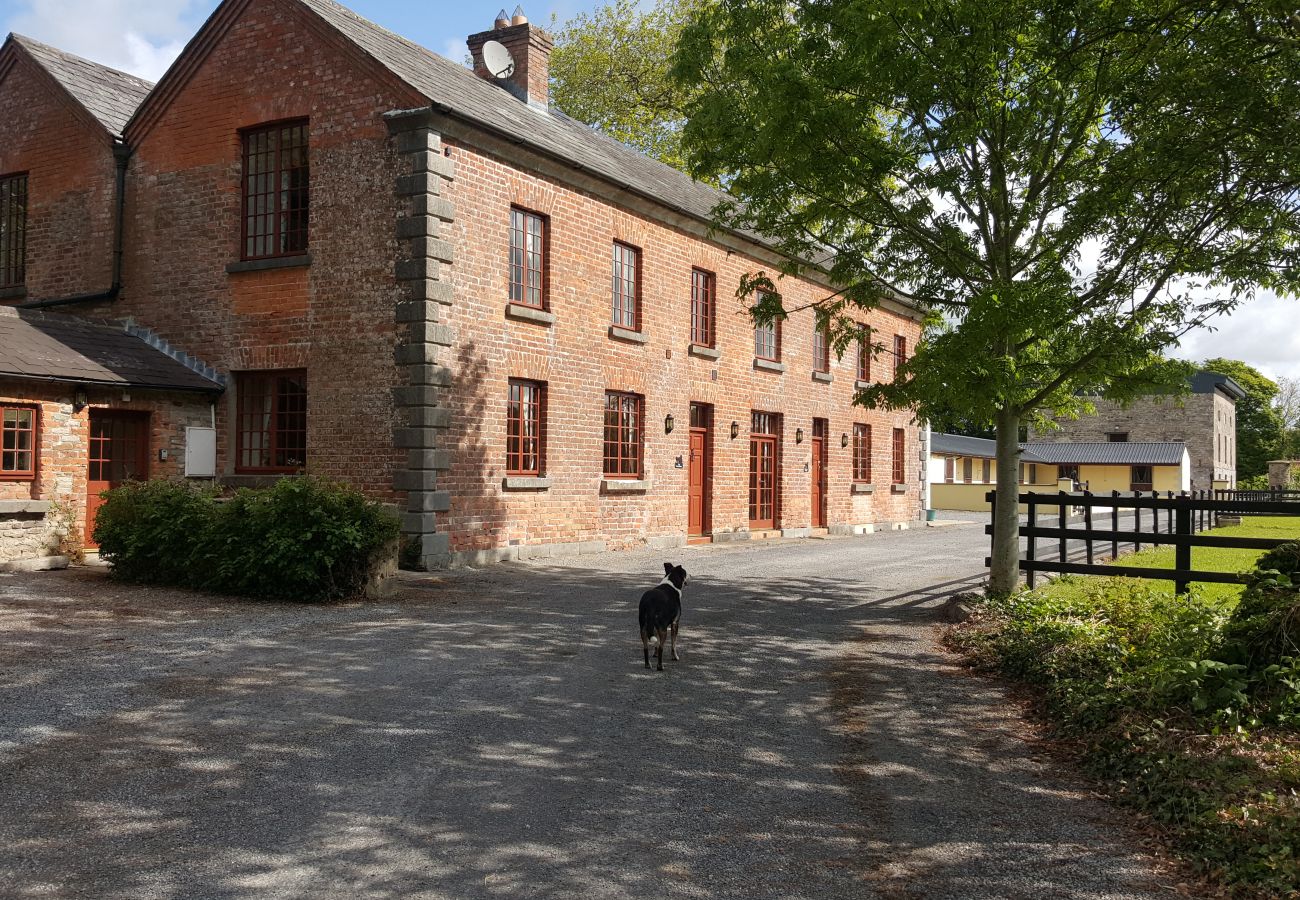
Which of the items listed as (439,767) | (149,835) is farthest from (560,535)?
(149,835)

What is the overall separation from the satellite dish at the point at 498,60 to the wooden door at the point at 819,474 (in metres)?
11.4

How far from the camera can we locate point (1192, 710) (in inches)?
246

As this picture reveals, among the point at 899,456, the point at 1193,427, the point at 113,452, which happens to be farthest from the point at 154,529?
the point at 1193,427

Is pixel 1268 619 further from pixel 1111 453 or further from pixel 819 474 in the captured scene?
pixel 1111 453

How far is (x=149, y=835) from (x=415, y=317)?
11.1m

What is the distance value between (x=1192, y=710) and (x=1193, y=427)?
65733 millimetres

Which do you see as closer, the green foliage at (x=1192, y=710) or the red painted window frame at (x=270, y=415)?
the green foliage at (x=1192, y=710)

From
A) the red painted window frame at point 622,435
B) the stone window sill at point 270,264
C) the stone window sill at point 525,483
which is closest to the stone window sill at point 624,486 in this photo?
the red painted window frame at point 622,435

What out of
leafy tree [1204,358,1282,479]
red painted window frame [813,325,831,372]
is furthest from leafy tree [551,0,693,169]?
leafy tree [1204,358,1282,479]

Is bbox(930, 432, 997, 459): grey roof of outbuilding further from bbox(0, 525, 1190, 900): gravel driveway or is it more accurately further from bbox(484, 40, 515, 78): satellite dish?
bbox(0, 525, 1190, 900): gravel driveway

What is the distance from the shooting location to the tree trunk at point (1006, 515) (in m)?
11.9

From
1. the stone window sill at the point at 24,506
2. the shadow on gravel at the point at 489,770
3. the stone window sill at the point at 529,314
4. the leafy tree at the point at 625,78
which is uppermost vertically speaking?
the leafy tree at the point at 625,78

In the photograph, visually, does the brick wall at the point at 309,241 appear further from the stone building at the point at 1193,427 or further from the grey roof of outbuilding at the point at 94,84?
the stone building at the point at 1193,427

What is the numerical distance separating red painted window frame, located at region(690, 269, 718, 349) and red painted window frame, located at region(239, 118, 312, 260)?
27.2 feet
